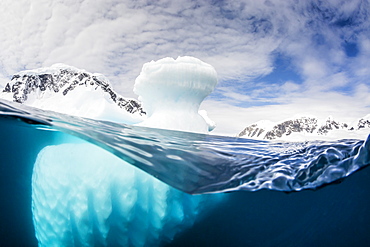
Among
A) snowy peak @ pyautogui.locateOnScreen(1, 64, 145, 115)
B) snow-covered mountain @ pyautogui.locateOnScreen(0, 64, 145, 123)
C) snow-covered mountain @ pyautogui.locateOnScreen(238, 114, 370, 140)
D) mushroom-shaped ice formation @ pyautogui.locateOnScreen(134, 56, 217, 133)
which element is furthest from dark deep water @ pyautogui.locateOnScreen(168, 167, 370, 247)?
snow-covered mountain @ pyautogui.locateOnScreen(238, 114, 370, 140)

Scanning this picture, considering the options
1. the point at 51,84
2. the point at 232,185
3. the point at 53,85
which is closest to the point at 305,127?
the point at 53,85

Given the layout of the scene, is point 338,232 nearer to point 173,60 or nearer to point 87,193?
point 87,193

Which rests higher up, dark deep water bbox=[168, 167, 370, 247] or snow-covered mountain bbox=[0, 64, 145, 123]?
snow-covered mountain bbox=[0, 64, 145, 123]

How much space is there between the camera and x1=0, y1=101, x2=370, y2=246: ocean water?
387 centimetres

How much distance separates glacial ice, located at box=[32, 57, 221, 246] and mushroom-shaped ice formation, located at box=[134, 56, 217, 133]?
736 centimetres

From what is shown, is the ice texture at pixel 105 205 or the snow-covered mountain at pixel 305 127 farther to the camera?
the snow-covered mountain at pixel 305 127

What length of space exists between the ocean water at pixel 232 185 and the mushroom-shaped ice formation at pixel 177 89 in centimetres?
686

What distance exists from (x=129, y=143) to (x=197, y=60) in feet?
28.8

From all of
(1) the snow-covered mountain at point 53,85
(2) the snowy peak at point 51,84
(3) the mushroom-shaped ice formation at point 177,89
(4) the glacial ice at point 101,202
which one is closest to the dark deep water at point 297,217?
(4) the glacial ice at point 101,202

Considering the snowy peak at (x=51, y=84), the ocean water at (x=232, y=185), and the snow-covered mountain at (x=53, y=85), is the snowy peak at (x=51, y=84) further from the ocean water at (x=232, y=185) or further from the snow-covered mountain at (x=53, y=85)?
the ocean water at (x=232, y=185)

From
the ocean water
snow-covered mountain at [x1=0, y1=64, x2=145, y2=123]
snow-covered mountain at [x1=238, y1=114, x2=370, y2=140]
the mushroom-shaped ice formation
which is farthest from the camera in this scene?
snow-covered mountain at [x1=238, y1=114, x2=370, y2=140]

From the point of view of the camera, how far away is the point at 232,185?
388 cm

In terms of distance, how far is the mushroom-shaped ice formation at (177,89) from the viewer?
11852 millimetres

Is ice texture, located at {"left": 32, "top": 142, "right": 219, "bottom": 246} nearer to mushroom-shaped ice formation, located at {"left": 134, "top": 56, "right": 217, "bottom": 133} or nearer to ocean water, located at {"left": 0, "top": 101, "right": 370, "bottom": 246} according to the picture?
ocean water, located at {"left": 0, "top": 101, "right": 370, "bottom": 246}
